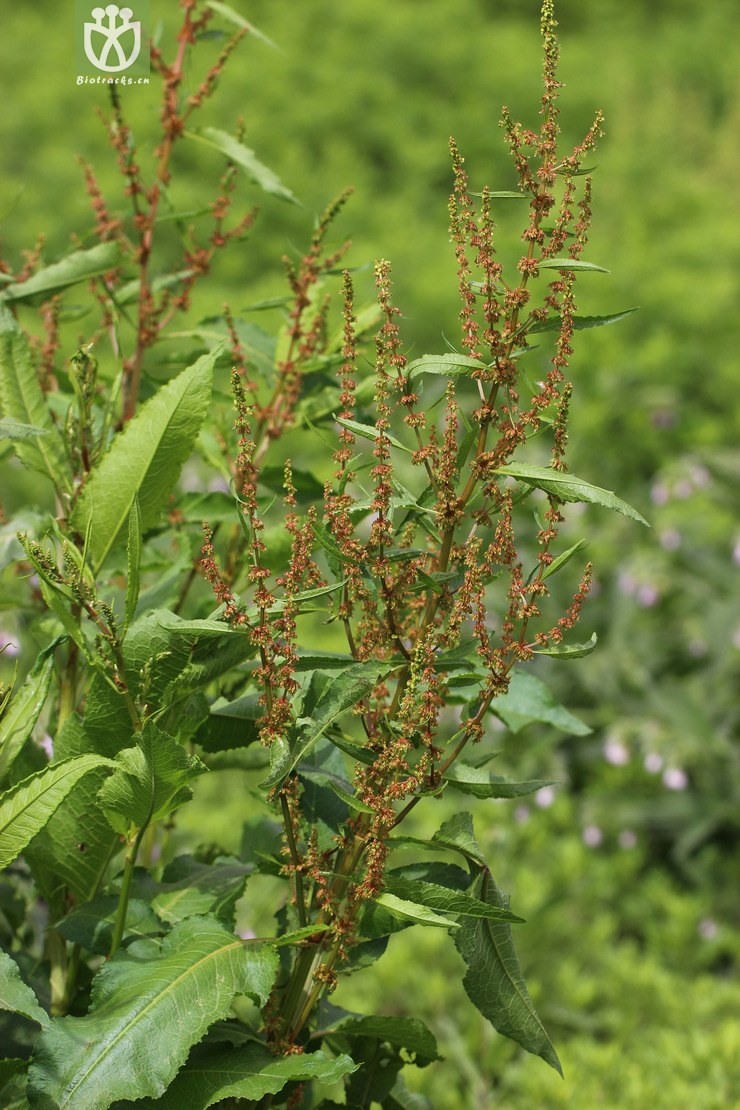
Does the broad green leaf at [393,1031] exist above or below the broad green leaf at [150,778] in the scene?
below

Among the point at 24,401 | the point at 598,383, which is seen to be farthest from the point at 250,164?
the point at 598,383

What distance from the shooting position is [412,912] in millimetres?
721

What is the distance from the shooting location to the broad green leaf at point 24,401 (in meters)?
0.92

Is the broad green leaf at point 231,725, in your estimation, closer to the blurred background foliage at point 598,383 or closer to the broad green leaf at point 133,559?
the broad green leaf at point 133,559

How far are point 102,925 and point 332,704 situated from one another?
0.77 ft

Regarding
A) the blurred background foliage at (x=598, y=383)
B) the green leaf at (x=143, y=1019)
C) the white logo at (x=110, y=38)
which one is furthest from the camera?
the blurred background foliage at (x=598, y=383)

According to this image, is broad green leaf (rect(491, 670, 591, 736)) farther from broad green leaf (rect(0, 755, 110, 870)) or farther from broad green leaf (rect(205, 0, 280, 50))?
broad green leaf (rect(205, 0, 280, 50))

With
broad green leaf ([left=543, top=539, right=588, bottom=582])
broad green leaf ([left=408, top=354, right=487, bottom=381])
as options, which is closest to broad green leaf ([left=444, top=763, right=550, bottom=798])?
broad green leaf ([left=543, top=539, right=588, bottom=582])

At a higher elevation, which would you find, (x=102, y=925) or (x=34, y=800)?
(x=34, y=800)

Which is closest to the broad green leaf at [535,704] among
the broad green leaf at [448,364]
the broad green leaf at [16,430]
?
the broad green leaf at [448,364]

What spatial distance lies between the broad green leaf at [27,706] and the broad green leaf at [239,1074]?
22 centimetres

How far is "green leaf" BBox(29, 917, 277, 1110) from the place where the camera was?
69 centimetres

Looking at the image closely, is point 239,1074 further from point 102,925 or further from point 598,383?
point 598,383

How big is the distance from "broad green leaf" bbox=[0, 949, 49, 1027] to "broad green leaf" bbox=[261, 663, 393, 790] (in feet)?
0.57
